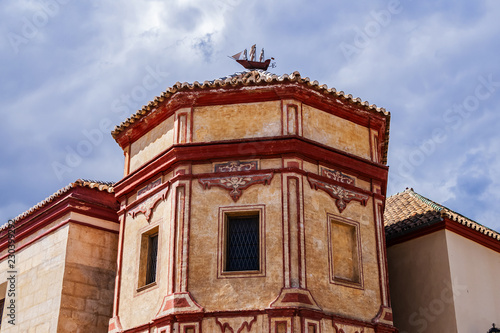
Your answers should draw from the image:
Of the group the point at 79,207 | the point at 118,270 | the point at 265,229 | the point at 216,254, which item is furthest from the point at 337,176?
the point at 79,207

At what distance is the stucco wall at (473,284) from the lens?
16328 mm

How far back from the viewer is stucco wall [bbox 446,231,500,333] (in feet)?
53.6

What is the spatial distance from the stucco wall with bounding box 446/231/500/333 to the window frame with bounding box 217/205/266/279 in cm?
553

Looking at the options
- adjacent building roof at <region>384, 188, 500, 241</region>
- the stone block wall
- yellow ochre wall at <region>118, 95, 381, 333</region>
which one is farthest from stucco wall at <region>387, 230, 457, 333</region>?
the stone block wall

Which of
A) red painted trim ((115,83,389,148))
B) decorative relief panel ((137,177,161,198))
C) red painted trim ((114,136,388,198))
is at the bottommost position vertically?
decorative relief panel ((137,177,161,198))

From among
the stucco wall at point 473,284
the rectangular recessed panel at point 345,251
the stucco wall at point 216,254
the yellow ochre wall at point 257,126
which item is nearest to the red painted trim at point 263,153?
the yellow ochre wall at point 257,126

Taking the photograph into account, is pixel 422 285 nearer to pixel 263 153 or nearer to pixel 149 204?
pixel 263 153

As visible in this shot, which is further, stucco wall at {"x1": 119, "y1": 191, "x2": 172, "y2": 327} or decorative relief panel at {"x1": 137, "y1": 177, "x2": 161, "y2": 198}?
decorative relief panel at {"x1": 137, "y1": 177, "x2": 161, "y2": 198}

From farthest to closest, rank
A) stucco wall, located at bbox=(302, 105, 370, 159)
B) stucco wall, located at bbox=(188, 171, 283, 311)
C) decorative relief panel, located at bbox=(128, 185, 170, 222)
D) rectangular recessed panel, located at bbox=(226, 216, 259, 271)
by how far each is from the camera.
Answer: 1. stucco wall, located at bbox=(302, 105, 370, 159)
2. decorative relief panel, located at bbox=(128, 185, 170, 222)
3. rectangular recessed panel, located at bbox=(226, 216, 259, 271)
4. stucco wall, located at bbox=(188, 171, 283, 311)

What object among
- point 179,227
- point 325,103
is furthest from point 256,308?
point 325,103

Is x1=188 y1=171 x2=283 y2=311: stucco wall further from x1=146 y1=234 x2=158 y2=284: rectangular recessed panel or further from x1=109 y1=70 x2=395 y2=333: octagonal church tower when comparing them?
x1=146 y1=234 x2=158 y2=284: rectangular recessed panel

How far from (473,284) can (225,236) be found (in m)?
6.95

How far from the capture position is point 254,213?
14.0 m

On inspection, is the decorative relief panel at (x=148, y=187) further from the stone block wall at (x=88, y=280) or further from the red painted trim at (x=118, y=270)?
the stone block wall at (x=88, y=280)
